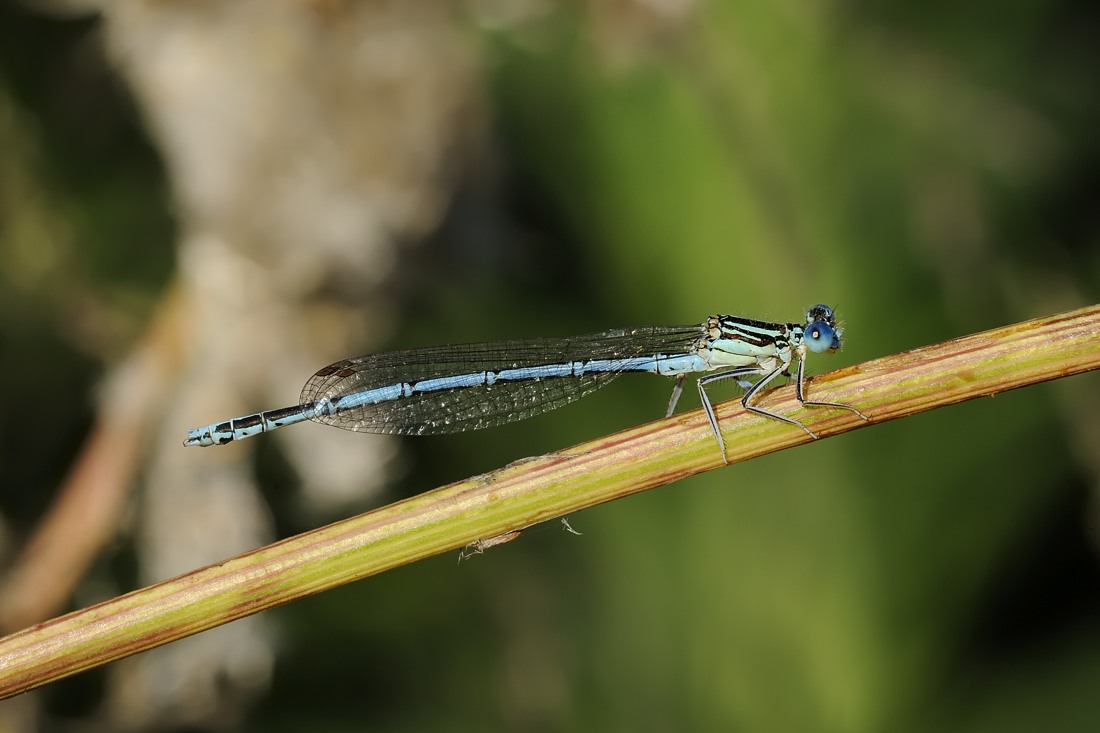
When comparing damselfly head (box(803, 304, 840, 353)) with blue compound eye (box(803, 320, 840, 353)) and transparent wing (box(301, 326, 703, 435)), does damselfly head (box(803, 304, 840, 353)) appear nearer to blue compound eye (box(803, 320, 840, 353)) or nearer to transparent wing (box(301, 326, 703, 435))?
blue compound eye (box(803, 320, 840, 353))

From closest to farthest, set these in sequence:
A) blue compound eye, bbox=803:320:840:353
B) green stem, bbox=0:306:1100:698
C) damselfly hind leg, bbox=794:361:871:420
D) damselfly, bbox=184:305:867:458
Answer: green stem, bbox=0:306:1100:698, damselfly hind leg, bbox=794:361:871:420, blue compound eye, bbox=803:320:840:353, damselfly, bbox=184:305:867:458

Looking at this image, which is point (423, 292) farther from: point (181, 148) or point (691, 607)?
point (691, 607)

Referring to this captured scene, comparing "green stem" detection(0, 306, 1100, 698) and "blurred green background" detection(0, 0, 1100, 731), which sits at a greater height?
"blurred green background" detection(0, 0, 1100, 731)

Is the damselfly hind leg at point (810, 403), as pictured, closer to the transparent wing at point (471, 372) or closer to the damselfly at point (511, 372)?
the damselfly at point (511, 372)

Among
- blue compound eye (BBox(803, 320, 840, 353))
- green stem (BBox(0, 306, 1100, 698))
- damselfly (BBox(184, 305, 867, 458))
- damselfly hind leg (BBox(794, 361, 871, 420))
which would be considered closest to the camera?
green stem (BBox(0, 306, 1100, 698))

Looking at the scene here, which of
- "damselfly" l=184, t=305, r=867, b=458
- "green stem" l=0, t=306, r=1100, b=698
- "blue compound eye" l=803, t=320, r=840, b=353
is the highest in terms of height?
"damselfly" l=184, t=305, r=867, b=458

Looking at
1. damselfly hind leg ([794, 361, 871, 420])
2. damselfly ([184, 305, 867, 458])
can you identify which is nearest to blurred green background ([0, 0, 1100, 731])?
damselfly ([184, 305, 867, 458])

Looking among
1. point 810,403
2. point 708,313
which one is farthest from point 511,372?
point 810,403
